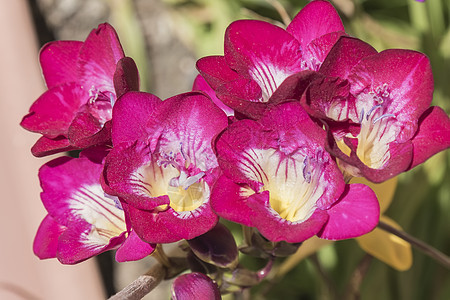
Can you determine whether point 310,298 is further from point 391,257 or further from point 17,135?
point 17,135

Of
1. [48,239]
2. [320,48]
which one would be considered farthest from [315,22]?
[48,239]

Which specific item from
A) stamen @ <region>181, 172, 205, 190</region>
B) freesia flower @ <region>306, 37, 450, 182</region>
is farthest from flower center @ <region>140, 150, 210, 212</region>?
freesia flower @ <region>306, 37, 450, 182</region>

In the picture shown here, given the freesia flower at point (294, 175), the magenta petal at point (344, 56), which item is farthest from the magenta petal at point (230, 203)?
the magenta petal at point (344, 56)

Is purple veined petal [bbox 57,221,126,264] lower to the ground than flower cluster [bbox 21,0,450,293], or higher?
lower

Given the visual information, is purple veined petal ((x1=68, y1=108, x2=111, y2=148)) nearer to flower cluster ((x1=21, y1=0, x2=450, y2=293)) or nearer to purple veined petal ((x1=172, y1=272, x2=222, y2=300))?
flower cluster ((x1=21, y1=0, x2=450, y2=293))

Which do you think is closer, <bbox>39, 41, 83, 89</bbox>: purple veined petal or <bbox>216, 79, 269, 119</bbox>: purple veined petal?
<bbox>216, 79, 269, 119</bbox>: purple veined petal

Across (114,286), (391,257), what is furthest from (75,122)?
Answer: (114,286)
